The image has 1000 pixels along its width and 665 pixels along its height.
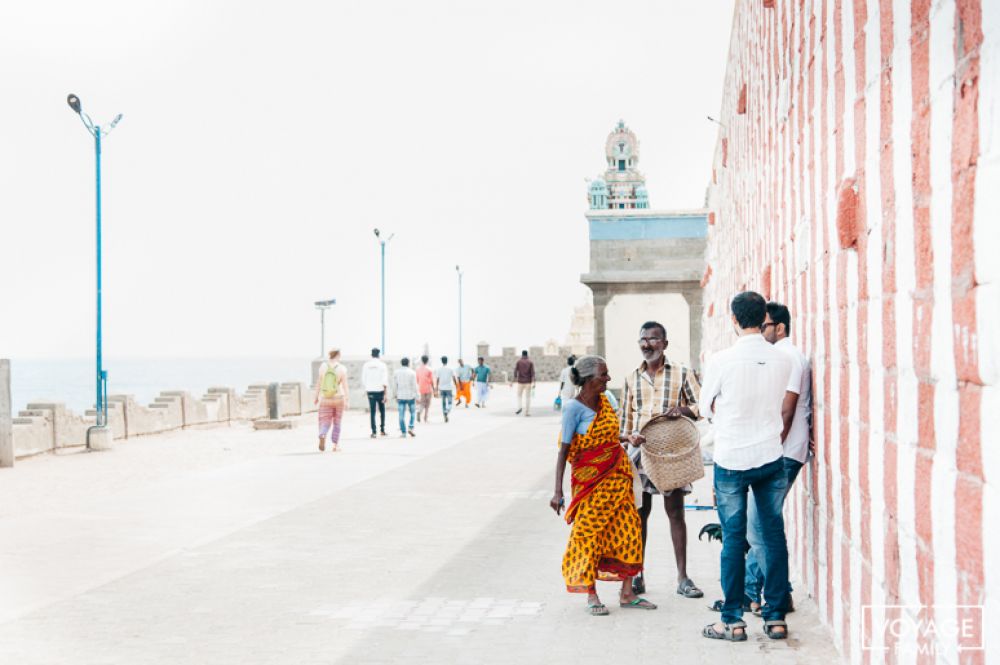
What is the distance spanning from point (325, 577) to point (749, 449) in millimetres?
3440

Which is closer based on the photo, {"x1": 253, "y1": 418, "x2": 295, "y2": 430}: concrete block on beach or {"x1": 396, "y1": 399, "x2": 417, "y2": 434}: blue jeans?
{"x1": 396, "y1": 399, "x2": 417, "y2": 434}: blue jeans

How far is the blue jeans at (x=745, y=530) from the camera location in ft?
19.1

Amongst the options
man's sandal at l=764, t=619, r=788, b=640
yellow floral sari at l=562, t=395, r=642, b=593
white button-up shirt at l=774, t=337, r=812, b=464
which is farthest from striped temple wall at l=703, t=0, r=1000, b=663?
yellow floral sari at l=562, t=395, r=642, b=593

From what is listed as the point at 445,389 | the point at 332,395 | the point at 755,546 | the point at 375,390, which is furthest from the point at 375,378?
the point at 755,546

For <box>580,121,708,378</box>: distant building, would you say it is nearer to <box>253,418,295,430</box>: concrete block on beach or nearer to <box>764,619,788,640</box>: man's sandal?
<box>253,418,295,430</box>: concrete block on beach

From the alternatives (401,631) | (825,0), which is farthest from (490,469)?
(825,0)

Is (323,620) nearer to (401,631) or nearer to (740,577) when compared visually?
(401,631)

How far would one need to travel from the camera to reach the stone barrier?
1827 cm

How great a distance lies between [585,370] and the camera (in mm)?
6719

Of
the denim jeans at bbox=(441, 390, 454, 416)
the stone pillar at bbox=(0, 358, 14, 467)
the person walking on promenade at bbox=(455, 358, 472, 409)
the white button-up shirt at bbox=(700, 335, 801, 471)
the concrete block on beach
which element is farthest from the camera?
the person walking on promenade at bbox=(455, 358, 472, 409)

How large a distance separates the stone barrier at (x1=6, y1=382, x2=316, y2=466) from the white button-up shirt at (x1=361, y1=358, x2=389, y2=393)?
515cm

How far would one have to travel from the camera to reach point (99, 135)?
20.9 metres

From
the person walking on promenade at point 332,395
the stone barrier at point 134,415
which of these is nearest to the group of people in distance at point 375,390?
the person walking on promenade at point 332,395

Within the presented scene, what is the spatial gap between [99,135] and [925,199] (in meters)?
19.6
